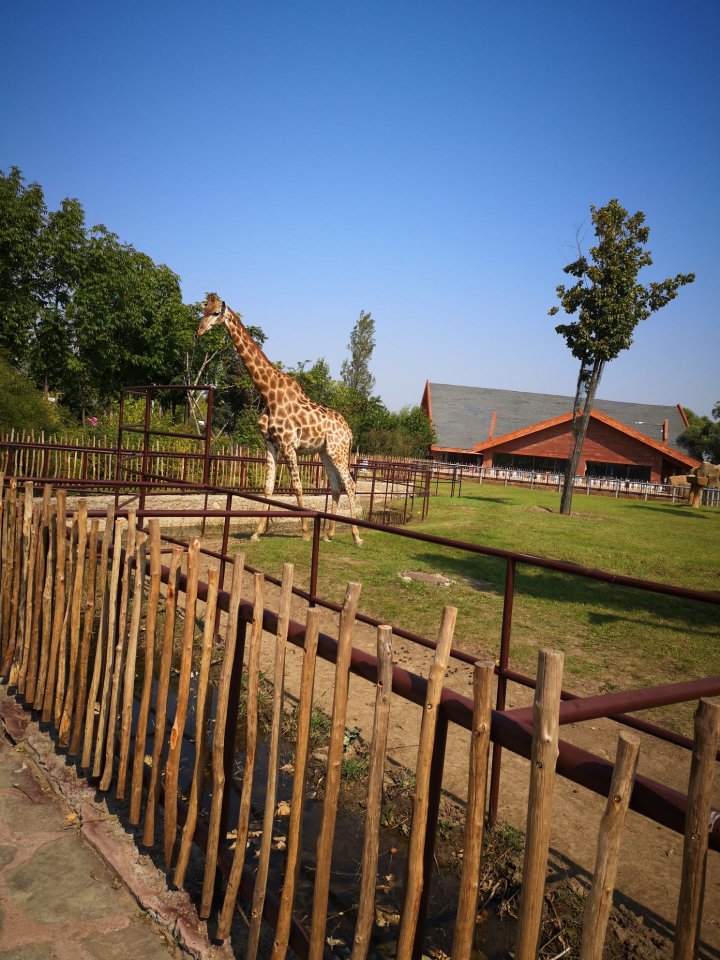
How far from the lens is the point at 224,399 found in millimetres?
30594

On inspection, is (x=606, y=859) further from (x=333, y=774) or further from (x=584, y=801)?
(x=584, y=801)

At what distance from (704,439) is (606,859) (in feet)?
143

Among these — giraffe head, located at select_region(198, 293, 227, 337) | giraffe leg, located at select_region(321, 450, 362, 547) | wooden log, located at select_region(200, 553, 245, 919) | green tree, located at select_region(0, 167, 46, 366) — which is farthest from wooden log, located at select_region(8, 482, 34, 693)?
green tree, located at select_region(0, 167, 46, 366)

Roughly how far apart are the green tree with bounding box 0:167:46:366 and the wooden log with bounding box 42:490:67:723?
22.6 metres

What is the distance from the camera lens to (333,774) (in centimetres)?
158

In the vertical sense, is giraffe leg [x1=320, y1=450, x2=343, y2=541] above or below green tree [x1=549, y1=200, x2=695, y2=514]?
below

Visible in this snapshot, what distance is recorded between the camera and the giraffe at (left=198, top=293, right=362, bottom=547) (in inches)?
368

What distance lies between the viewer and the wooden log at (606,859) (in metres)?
1.02

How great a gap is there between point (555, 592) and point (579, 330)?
12472mm

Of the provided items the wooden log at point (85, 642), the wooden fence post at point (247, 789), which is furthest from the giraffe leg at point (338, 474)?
the wooden fence post at point (247, 789)

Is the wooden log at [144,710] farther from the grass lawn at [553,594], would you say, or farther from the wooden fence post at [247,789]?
the grass lawn at [553,594]

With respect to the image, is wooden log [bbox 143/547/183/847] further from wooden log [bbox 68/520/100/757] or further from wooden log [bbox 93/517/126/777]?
wooden log [bbox 68/520/100/757]

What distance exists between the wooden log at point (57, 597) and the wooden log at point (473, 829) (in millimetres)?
2322

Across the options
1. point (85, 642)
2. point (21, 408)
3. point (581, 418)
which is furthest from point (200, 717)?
point (581, 418)
